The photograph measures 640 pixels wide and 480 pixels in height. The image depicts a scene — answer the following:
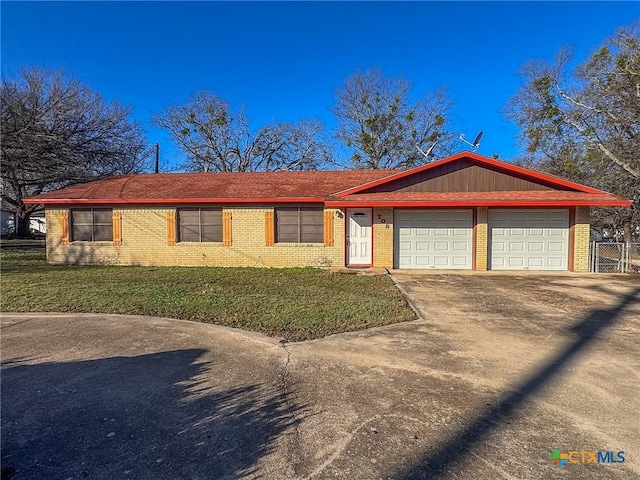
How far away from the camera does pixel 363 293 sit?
8875 mm

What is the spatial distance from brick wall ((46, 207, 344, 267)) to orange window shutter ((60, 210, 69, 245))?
0.38 feet

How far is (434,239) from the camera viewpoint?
13.1m

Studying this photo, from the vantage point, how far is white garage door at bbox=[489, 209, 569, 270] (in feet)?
41.5

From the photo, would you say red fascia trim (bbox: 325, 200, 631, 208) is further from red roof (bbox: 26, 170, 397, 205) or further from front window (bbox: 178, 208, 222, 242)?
front window (bbox: 178, 208, 222, 242)

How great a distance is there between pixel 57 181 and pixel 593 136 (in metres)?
30.8

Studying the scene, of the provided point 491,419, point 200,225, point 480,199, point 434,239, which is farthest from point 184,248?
point 491,419

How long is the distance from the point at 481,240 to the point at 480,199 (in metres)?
1.51

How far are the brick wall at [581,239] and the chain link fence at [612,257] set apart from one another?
0.46m

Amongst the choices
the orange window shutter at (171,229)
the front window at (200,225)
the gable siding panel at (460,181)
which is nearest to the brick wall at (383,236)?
the gable siding panel at (460,181)

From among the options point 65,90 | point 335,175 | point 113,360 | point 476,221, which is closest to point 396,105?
point 335,175

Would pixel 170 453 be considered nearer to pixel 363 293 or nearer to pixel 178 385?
pixel 178 385

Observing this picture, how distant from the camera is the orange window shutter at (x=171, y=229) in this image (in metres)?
14.1

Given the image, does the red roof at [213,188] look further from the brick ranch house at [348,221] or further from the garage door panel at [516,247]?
the garage door panel at [516,247]

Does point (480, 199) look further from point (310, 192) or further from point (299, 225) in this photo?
point (299, 225)
